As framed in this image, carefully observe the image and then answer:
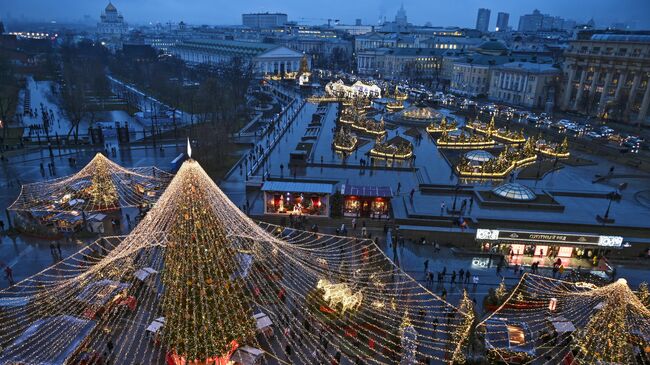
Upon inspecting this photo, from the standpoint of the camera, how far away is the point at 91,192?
2731 cm

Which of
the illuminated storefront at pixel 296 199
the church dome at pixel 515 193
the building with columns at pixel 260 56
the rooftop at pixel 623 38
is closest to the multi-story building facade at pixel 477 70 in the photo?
the rooftop at pixel 623 38

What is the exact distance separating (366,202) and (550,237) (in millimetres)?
10746

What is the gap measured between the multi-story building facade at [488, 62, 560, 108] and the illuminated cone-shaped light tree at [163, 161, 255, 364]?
246ft

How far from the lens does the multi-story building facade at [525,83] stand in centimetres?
7375

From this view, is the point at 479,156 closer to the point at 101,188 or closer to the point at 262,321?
the point at 262,321

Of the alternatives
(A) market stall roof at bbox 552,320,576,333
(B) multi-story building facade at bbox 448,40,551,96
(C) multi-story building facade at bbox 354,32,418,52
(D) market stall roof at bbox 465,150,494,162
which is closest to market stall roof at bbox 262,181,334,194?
(A) market stall roof at bbox 552,320,576,333

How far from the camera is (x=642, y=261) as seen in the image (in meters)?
24.3

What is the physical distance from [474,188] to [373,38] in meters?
123

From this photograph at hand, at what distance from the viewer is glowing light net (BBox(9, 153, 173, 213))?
26.5 metres

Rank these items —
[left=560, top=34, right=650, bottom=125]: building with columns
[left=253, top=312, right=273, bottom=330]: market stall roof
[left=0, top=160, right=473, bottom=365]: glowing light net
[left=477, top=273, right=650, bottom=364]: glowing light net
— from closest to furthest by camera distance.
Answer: [left=0, top=160, right=473, bottom=365]: glowing light net
[left=477, top=273, right=650, bottom=364]: glowing light net
[left=253, top=312, right=273, bottom=330]: market stall roof
[left=560, top=34, right=650, bottom=125]: building with columns

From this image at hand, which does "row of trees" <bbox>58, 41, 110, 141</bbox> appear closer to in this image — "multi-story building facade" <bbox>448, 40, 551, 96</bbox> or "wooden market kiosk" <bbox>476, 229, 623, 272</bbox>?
"wooden market kiosk" <bbox>476, 229, 623, 272</bbox>

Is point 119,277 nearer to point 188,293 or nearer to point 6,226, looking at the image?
point 188,293

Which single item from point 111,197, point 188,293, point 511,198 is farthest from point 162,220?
point 511,198

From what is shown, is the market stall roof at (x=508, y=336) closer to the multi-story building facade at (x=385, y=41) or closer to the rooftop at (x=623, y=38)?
the rooftop at (x=623, y=38)
